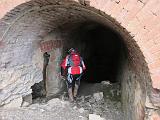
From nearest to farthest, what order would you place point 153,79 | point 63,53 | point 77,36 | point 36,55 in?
point 153,79, point 36,55, point 63,53, point 77,36

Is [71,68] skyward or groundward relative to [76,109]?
skyward

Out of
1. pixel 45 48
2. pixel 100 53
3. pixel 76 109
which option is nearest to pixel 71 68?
pixel 45 48

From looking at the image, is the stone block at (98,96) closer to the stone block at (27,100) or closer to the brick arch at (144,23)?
the stone block at (27,100)

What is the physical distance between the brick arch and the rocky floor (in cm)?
257

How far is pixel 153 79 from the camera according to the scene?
402 cm

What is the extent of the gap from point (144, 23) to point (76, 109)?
351cm

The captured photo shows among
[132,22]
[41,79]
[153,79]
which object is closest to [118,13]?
[132,22]

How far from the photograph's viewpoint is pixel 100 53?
45.9 ft

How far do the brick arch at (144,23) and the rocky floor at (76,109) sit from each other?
8.42 feet

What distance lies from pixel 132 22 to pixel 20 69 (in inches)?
115

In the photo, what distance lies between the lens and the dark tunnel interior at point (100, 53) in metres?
11.4

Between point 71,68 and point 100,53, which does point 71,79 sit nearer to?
point 71,68

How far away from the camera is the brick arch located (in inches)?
159

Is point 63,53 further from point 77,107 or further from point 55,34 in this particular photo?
point 77,107
